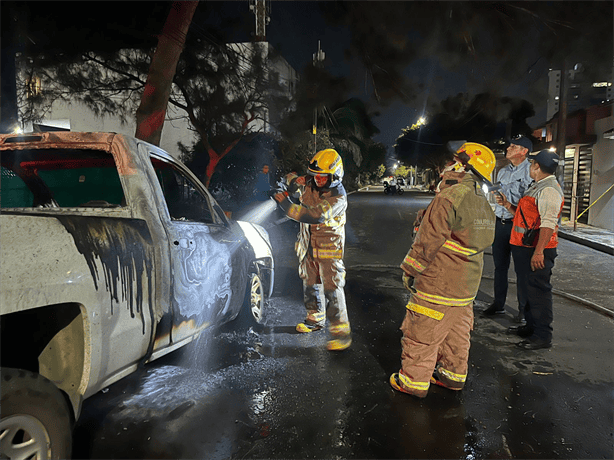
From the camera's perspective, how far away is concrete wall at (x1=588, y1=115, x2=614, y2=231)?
43.9ft

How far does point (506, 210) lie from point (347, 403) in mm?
3104

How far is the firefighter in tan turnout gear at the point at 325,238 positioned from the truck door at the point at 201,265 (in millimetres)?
649

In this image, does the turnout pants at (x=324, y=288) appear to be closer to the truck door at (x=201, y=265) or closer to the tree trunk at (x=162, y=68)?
the truck door at (x=201, y=265)

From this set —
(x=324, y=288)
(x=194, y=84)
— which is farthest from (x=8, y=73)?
(x=324, y=288)

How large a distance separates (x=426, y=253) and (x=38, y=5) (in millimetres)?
8603

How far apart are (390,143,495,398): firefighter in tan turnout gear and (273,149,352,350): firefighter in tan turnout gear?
112cm

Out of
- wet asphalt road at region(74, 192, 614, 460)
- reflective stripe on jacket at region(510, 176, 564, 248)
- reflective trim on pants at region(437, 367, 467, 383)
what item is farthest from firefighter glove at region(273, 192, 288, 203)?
reflective stripe on jacket at region(510, 176, 564, 248)

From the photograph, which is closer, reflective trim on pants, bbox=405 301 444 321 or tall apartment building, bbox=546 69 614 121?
reflective trim on pants, bbox=405 301 444 321

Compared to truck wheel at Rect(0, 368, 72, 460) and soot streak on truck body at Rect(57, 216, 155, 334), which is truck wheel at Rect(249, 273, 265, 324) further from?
truck wheel at Rect(0, 368, 72, 460)

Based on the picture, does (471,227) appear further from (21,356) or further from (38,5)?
(38,5)

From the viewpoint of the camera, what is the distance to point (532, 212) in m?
4.18

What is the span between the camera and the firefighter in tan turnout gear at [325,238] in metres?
4.00

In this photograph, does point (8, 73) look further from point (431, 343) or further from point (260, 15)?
point (431, 343)

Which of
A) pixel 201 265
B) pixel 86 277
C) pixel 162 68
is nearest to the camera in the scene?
pixel 86 277
